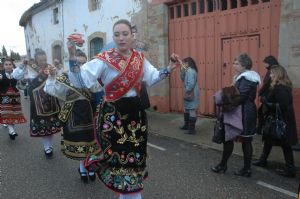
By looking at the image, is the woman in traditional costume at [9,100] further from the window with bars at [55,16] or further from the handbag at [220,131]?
the window with bars at [55,16]

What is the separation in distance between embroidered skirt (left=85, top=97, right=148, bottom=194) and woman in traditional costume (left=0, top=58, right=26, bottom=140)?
4.42 m

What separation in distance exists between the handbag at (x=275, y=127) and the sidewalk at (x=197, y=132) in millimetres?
726

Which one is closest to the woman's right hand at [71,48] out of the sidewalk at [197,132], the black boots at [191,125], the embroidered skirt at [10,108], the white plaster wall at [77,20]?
the sidewalk at [197,132]

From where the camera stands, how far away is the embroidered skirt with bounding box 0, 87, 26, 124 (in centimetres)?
685

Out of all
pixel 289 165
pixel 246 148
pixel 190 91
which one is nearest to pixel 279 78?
pixel 246 148

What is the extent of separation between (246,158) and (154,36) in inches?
237

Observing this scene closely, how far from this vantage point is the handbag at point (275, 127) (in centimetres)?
459

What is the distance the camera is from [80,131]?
4.10 metres

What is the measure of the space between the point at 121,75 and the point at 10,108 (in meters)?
4.79

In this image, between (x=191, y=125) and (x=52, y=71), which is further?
(x=191, y=125)

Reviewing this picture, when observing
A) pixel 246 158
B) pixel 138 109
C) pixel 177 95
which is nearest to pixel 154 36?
pixel 177 95

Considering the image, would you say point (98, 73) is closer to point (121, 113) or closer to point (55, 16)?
point (121, 113)

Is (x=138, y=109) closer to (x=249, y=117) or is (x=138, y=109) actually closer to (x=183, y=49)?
(x=249, y=117)

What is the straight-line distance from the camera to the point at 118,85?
2889mm
